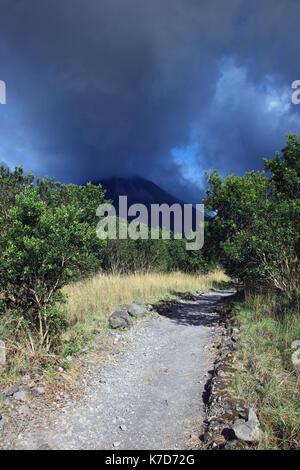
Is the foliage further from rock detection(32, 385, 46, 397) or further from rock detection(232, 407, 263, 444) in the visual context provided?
rock detection(32, 385, 46, 397)

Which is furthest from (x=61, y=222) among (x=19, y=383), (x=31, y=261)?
(x=19, y=383)

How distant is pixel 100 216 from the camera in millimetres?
12680

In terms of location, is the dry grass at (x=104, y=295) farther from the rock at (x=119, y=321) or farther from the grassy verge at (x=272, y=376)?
the grassy verge at (x=272, y=376)

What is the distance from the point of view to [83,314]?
23.2 ft

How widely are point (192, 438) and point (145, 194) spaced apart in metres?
120

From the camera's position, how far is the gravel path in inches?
110

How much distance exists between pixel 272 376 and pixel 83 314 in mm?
4930

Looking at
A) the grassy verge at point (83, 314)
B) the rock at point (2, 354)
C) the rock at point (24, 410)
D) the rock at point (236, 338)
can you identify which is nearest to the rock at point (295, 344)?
the rock at point (236, 338)

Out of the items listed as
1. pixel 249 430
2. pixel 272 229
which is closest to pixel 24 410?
pixel 249 430

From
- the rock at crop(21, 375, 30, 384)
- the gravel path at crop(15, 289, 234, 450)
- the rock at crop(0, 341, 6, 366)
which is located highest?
the rock at crop(0, 341, 6, 366)

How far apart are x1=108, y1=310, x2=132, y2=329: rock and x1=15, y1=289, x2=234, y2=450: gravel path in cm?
40

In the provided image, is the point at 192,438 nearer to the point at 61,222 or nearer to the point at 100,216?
the point at 61,222

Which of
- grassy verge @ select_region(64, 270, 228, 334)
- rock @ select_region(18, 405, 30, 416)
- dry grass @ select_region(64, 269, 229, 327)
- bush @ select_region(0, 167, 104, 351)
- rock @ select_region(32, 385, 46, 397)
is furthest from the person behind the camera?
dry grass @ select_region(64, 269, 229, 327)

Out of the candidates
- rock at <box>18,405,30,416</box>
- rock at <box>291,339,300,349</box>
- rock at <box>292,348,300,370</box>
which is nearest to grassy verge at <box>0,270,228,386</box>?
rock at <box>18,405,30,416</box>
